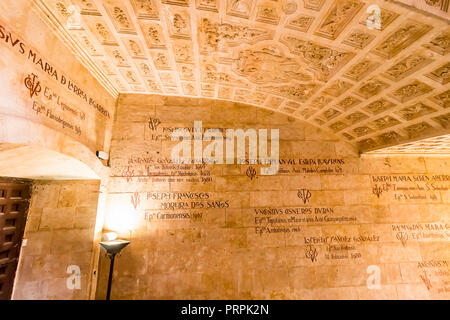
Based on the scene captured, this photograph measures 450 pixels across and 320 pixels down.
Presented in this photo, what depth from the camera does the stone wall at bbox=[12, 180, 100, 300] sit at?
3.91 metres

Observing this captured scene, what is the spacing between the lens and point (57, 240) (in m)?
4.11

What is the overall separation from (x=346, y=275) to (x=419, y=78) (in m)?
4.06

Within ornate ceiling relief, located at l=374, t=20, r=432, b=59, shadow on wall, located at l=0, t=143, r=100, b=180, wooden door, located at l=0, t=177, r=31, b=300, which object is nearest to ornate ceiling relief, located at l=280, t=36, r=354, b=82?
ornate ceiling relief, located at l=374, t=20, r=432, b=59

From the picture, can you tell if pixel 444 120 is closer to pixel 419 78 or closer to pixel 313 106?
pixel 419 78

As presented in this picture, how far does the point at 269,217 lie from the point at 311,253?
1.21 m

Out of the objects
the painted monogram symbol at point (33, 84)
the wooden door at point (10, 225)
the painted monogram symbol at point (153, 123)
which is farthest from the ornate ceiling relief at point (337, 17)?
the wooden door at point (10, 225)

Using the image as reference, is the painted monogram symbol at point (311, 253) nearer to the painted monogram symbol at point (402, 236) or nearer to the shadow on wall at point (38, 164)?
the painted monogram symbol at point (402, 236)

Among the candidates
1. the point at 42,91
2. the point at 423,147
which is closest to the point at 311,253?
Answer: the point at 423,147

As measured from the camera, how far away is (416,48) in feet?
8.87

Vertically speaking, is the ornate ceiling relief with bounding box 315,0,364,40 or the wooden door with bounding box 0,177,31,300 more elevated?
the ornate ceiling relief with bounding box 315,0,364,40

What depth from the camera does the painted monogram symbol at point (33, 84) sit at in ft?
8.89

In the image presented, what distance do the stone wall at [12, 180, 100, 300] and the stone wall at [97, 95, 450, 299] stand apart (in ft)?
1.34

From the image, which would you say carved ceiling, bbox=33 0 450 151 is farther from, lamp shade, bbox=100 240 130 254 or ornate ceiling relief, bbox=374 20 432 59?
lamp shade, bbox=100 240 130 254

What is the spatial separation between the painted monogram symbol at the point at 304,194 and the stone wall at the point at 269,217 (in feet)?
0.08
